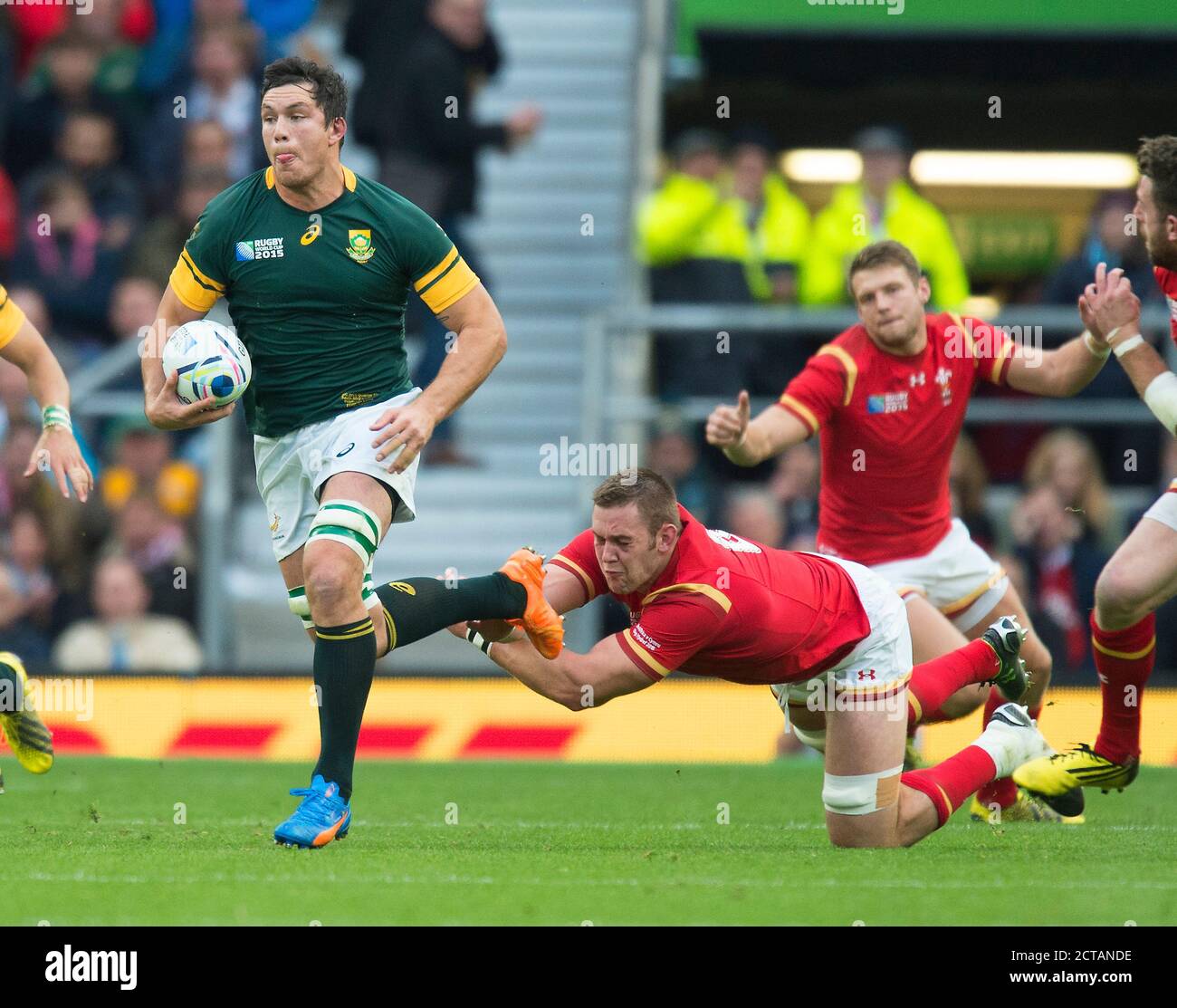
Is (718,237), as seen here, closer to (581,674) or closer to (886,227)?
(886,227)

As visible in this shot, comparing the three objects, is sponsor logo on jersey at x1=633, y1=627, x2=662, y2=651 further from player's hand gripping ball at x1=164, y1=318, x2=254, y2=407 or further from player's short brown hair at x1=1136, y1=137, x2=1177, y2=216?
player's short brown hair at x1=1136, y1=137, x2=1177, y2=216

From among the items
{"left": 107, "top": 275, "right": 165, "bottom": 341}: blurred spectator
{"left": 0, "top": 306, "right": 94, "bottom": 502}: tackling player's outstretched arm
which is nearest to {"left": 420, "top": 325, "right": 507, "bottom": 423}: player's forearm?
{"left": 0, "top": 306, "right": 94, "bottom": 502}: tackling player's outstretched arm

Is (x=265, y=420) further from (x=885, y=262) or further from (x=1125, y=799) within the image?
(x=1125, y=799)

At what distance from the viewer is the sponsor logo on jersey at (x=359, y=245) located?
6957 millimetres

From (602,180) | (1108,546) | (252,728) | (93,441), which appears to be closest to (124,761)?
(252,728)

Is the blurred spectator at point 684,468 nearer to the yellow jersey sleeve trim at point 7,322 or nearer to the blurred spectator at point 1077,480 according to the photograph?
the blurred spectator at point 1077,480

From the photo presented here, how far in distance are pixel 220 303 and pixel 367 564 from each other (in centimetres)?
694

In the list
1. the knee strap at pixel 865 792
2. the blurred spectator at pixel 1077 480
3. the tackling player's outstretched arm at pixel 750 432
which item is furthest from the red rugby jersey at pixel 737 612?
the blurred spectator at pixel 1077 480

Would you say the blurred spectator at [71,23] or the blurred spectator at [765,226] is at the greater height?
the blurred spectator at [71,23]

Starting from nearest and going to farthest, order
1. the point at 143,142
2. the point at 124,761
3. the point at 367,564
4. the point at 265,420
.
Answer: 1. the point at 367,564
2. the point at 265,420
3. the point at 124,761
4. the point at 143,142

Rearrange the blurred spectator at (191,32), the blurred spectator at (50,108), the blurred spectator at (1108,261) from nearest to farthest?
1. the blurred spectator at (1108,261)
2. the blurred spectator at (50,108)
3. the blurred spectator at (191,32)

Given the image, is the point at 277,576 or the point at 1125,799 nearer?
the point at 1125,799
